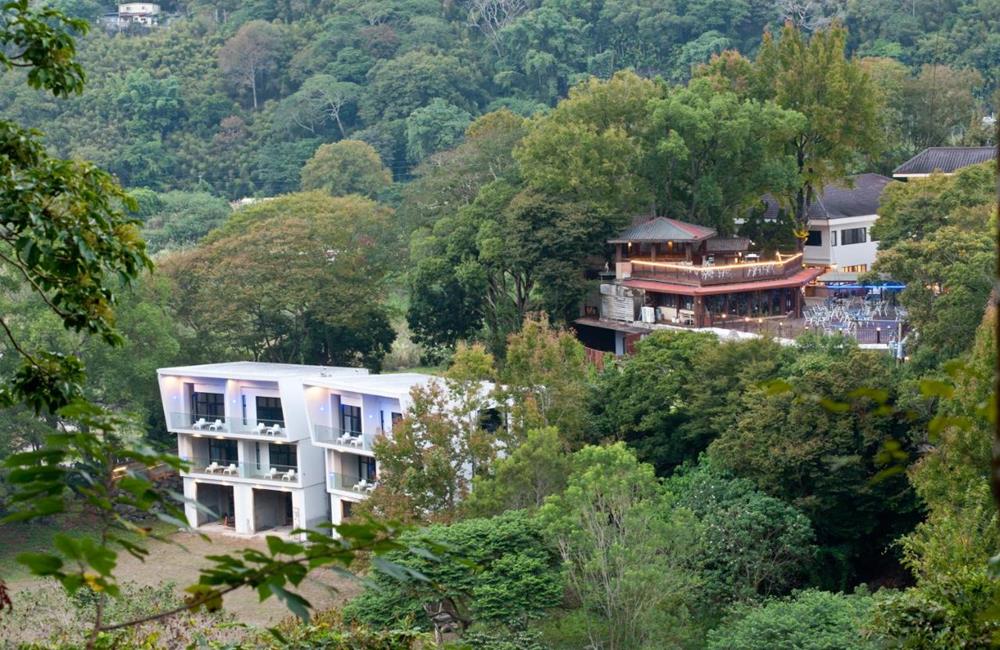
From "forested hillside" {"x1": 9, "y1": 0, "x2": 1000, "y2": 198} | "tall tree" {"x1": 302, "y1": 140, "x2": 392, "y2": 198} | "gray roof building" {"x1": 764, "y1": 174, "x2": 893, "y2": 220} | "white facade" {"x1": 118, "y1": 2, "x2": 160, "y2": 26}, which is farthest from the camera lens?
"white facade" {"x1": 118, "y1": 2, "x2": 160, "y2": 26}

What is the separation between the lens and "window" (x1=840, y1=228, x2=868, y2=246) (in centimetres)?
→ 3362

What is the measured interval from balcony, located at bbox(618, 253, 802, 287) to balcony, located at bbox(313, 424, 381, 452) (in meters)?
6.51

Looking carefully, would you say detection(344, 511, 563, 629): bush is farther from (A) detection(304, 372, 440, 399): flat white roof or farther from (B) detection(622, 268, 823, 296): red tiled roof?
(B) detection(622, 268, 823, 296): red tiled roof

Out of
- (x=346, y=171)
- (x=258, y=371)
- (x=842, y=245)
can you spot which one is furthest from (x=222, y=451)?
(x=346, y=171)

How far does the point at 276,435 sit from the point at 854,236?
14.8m

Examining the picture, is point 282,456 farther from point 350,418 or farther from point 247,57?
point 247,57

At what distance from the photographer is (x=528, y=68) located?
52250 millimetres

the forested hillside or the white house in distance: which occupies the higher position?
the forested hillside

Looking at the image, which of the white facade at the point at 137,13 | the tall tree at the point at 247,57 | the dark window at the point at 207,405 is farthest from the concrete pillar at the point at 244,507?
the white facade at the point at 137,13

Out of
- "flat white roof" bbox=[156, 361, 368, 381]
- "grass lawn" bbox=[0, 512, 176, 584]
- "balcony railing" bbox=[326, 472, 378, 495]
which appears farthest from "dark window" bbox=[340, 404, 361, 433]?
"grass lawn" bbox=[0, 512, 176, 584]

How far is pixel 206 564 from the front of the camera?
21719 mm

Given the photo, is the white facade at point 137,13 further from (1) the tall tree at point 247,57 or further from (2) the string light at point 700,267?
(2) the string light at point 700,267

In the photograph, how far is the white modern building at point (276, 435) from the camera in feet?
81.8

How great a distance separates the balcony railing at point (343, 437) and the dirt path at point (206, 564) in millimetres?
2052
